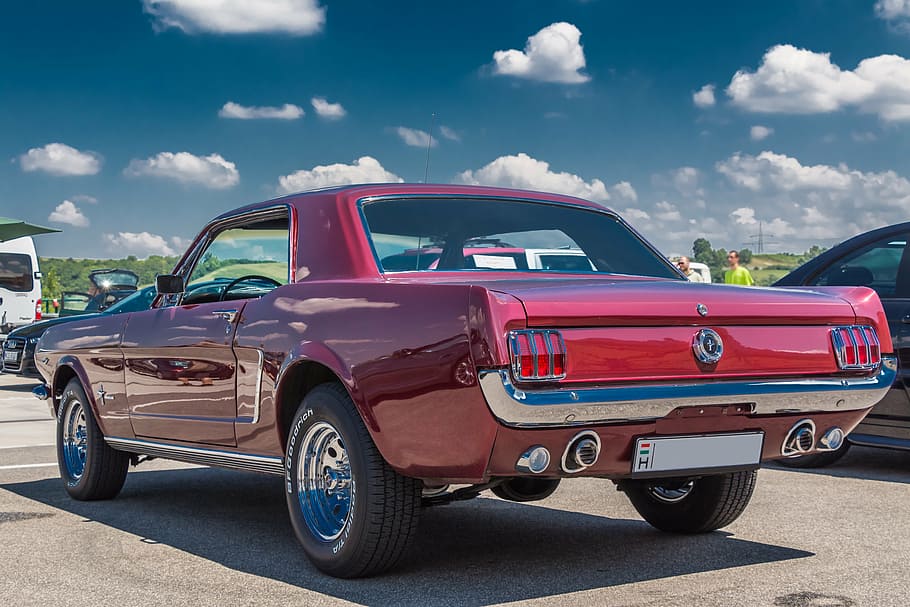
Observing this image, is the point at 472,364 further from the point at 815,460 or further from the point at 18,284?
the point at 18,284

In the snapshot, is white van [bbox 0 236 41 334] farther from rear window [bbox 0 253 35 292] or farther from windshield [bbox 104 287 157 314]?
windshield [bbox 104 287 157 314]

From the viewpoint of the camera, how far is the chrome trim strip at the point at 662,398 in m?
3.91

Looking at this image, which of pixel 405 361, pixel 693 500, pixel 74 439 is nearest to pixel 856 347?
pixel 693 500

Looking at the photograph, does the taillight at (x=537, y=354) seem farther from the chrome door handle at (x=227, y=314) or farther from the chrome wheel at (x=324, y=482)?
the chrome door handle at (x=227, y=314)

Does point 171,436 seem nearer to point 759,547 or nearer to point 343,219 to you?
point 343,219

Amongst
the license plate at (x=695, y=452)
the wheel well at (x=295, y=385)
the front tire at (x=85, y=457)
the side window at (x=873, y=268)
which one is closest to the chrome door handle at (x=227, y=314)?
the wheel well at (x=295, y=385)

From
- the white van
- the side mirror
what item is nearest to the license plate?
the side mirror

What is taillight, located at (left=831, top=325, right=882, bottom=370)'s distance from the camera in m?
4.64

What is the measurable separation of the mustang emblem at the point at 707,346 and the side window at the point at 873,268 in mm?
3932

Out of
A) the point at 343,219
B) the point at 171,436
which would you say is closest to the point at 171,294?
the point at 171,436

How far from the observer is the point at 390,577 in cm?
466

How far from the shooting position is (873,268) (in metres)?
7.99

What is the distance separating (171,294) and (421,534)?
1843mm

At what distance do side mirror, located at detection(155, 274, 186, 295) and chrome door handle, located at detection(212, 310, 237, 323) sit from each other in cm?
58
